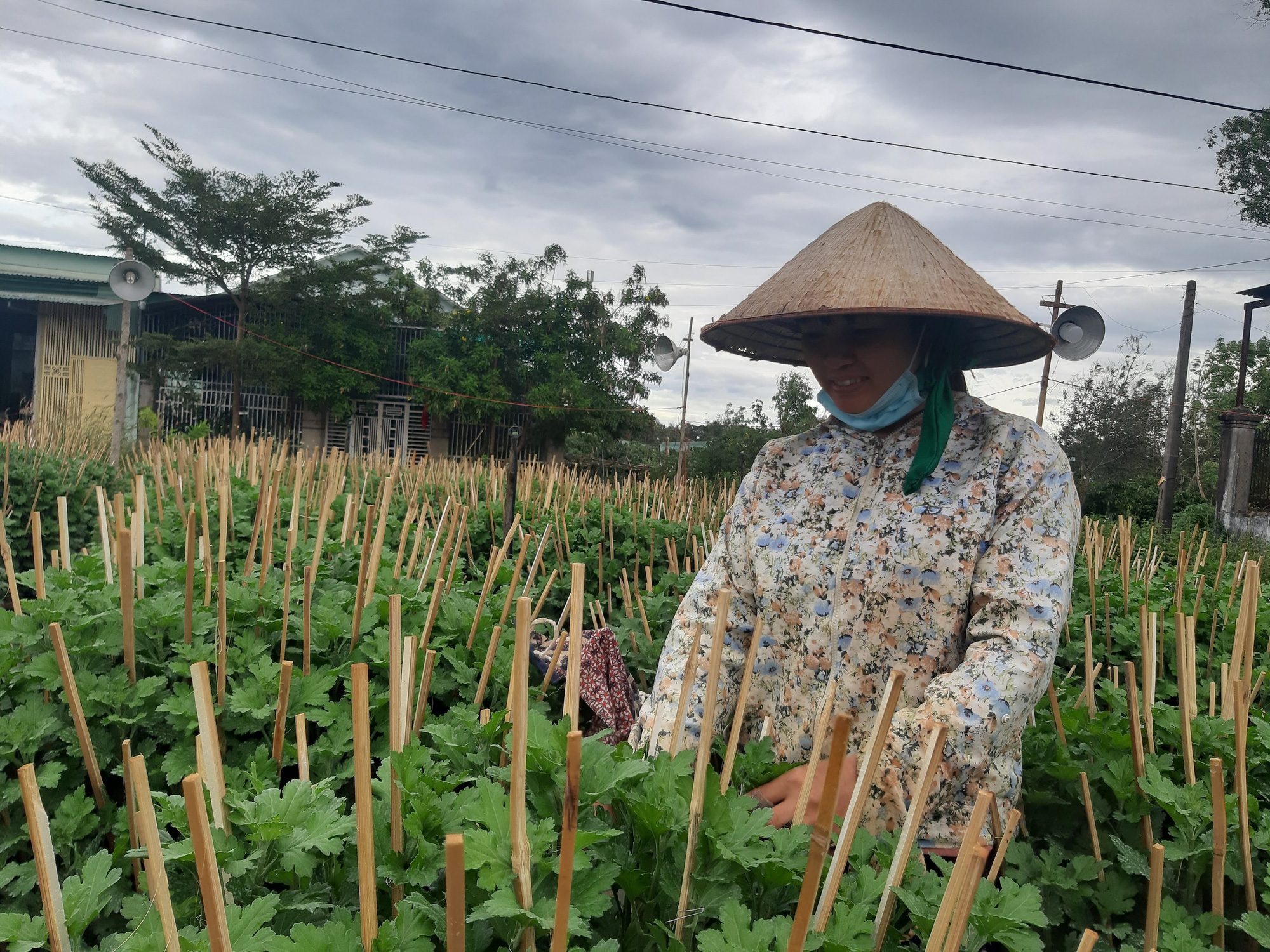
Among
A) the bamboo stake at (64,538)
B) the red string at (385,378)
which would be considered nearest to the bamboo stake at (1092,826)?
the bamboo stake at (64,538)

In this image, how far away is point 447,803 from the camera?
38.4 inches

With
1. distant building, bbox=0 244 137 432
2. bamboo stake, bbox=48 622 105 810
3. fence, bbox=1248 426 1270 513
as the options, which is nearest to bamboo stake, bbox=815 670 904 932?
bamboo stake, bbox=48 622 105 810

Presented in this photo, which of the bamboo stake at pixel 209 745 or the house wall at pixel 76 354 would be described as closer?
the bamboo stake at pixel 209 745

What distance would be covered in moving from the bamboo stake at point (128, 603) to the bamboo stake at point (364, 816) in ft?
2.61

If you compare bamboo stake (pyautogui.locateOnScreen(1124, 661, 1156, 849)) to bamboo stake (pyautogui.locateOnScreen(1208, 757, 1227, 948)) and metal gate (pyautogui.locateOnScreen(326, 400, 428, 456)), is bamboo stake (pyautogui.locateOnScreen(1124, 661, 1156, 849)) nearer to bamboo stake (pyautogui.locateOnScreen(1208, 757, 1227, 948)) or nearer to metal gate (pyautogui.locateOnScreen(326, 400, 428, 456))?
bamboo stake (pyautogui.locateOnScreen(1208, 757, 1227, 948))

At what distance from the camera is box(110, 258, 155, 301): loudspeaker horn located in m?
9.15

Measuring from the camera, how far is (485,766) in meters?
1.22

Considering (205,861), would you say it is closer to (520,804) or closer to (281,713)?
(520,804)

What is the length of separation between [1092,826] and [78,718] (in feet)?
6.04

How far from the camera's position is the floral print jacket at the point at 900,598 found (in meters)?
1.43

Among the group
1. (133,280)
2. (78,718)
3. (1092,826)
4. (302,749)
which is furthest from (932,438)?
(133,280)

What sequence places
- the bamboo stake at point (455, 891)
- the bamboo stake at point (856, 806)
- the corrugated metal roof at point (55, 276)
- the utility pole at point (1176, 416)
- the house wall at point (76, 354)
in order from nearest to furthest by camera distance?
the bamboo stake at point (455, 891)
the bamboo stake at point (856, 806)
the utility pole at point (1176, 416)
the corrugated metal roof at point (55, 276)
the house wall at point (76, 354)

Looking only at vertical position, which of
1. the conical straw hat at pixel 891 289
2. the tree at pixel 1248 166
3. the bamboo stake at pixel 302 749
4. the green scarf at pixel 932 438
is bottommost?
the bamboo stake at pixel 302 749

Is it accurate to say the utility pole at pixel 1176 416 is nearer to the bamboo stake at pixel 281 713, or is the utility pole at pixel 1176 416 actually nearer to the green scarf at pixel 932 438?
the green scarf at pixel 932 438
